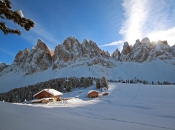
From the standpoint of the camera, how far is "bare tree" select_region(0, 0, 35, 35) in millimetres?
4719

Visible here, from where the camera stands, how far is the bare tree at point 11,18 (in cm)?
472

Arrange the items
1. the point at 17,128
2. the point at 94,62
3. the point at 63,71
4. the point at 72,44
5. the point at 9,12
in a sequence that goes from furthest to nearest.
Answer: the point at 72,44 → the point at 94,62 → the point at 63,71 → the point at 9,12 → the point at 17,128

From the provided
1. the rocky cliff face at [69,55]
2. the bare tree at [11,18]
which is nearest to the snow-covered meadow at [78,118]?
the bare tree at [11,18]

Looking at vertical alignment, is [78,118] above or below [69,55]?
below

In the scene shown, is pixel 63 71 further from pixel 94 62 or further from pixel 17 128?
pixel 17 128

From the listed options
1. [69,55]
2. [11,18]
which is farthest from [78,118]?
[69,55]

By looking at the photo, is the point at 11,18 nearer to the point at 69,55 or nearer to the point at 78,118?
the point at 78,118

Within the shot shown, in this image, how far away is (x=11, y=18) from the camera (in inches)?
194

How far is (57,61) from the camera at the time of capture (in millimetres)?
187875

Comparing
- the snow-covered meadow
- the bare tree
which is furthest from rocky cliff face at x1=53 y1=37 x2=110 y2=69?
the bare tree

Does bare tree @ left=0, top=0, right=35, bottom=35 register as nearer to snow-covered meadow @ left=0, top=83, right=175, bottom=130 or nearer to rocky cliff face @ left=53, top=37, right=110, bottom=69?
snow-covered meadow @ left=0, top=83, right=175, bottom=130

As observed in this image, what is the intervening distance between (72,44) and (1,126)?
197 meters

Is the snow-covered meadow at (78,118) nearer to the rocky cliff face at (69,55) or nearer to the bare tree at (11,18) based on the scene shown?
the bare tree at (11,18)

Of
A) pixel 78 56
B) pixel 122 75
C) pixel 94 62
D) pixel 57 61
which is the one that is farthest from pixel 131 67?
pixel 57 61
